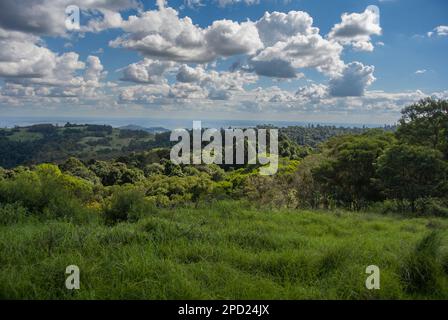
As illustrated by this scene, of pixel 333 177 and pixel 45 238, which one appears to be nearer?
pixel 45 238

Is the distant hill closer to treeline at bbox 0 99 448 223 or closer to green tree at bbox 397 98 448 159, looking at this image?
treeline at bbox 0 99 448 223

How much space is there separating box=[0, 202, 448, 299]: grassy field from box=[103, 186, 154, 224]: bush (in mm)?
1822

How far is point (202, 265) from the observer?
489cm

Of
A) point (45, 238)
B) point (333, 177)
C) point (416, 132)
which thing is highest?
point (416, 132)

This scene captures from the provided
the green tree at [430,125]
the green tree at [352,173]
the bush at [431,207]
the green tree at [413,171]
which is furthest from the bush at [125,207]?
the green tree at [430,125]

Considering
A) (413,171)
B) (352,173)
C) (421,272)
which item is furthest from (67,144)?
(421,272)

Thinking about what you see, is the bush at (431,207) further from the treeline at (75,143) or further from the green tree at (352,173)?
the treeline at (75,143)

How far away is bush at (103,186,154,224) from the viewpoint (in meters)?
8.72

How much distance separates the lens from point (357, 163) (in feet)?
92.7

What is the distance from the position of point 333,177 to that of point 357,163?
7.09ft

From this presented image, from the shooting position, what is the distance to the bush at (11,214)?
7605mm

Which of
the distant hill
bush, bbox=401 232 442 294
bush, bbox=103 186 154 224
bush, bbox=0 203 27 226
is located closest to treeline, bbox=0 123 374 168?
the distant hill
